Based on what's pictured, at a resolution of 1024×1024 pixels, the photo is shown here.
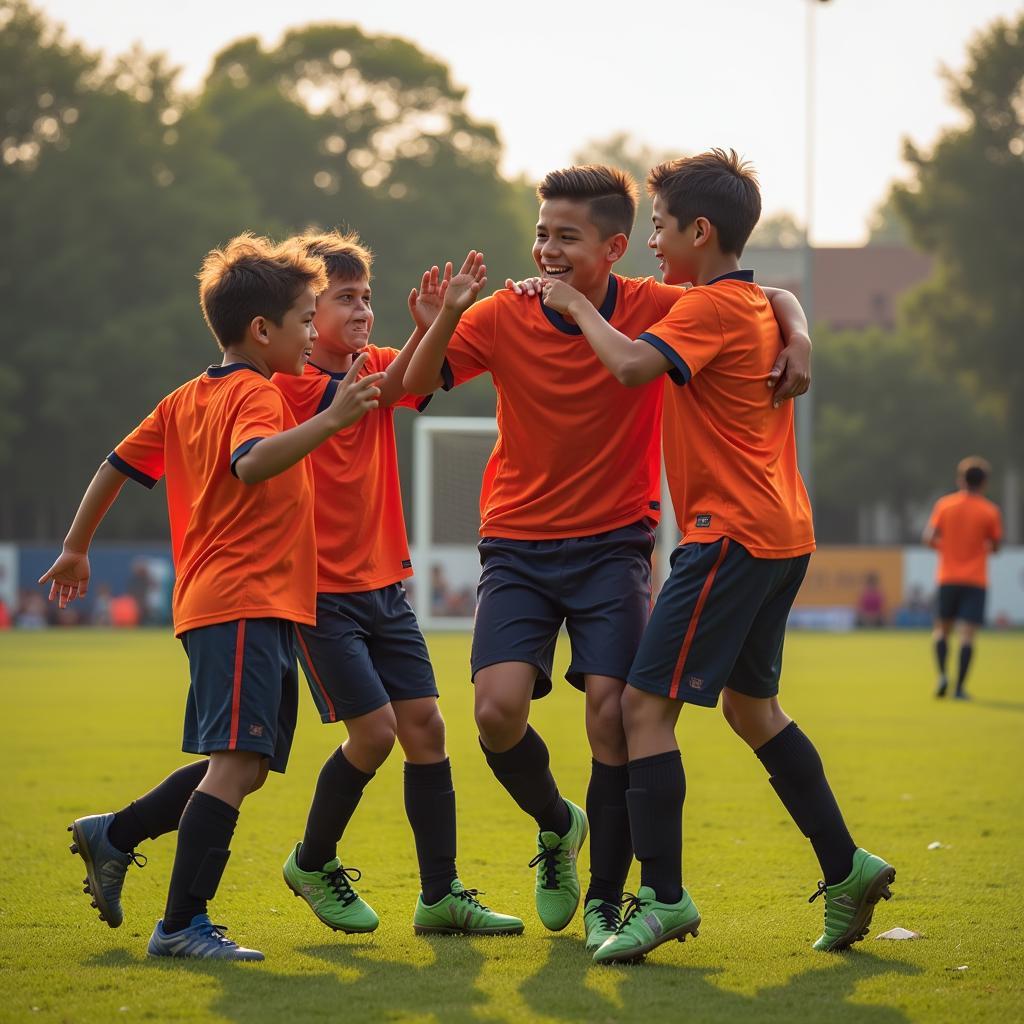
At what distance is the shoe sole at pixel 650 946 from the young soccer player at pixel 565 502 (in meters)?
0.26

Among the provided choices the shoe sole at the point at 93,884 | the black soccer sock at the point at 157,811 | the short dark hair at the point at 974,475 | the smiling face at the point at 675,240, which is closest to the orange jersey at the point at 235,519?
the black soccer sock at the point at 157,811

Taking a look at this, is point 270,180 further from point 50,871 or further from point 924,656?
point 50,871

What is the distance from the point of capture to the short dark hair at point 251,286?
495 cm

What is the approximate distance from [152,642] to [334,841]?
2285 centimetres

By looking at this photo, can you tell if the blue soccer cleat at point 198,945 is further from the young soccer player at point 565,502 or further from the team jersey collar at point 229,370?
the team jersey collar at point 229,370

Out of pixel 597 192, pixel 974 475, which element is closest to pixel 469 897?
pixel 597 192

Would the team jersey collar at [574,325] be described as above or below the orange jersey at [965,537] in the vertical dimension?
above

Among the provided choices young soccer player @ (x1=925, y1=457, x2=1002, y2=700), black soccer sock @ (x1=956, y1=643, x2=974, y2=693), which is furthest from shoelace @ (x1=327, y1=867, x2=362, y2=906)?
young soccer player @ (x1=925, y1=457, x2=1002, y2=700)

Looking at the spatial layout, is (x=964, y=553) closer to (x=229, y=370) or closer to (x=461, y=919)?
(x=461, y=919)

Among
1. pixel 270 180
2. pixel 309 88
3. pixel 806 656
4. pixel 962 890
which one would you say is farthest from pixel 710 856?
pixel 309 88

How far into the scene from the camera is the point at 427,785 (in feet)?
17.5

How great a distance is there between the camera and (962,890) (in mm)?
5891

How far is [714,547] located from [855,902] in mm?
1105

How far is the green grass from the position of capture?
4199 millimetres
